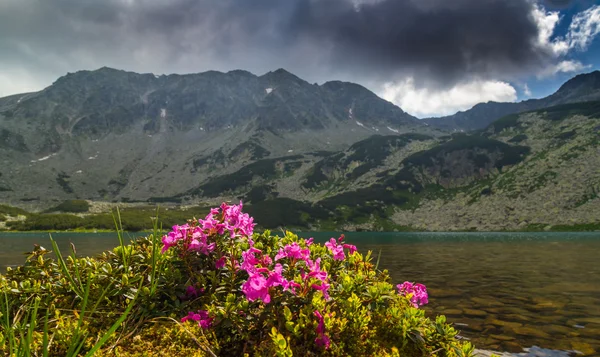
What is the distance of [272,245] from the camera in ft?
21.7

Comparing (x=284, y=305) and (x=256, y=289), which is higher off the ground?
(x=256, y=289)

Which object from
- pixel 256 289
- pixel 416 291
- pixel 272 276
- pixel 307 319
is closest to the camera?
pixel 256 289

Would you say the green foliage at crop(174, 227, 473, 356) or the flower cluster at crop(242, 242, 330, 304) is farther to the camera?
the green foliage at crop(174, 227, 473, 356)

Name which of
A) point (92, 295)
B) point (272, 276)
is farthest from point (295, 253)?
point (92, 295)

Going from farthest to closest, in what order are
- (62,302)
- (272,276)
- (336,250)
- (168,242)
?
(336,250), (168,242), (62,302), (272,276)

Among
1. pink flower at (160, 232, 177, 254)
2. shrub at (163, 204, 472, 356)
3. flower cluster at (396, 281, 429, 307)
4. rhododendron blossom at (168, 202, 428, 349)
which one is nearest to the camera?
shrub at (163, 204, 472, 356)

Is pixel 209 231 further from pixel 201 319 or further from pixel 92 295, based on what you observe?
pixel 92 295

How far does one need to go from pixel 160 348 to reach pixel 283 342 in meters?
1.86

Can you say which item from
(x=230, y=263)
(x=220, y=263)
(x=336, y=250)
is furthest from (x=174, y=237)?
(x=336, y=250)

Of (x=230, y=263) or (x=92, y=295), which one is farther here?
(x=230, y=263)

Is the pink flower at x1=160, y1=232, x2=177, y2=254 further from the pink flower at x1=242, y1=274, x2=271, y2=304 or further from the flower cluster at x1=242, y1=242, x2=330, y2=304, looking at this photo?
the pink flower at x1=242, y1=274, x2=271, y2=304

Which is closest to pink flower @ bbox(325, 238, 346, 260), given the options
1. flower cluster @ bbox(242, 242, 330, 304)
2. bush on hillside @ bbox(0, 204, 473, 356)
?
bush on hillside @ bbox(0, 204, 473, 356)

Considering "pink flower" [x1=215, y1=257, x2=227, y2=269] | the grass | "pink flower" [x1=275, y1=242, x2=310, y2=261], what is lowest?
the grass

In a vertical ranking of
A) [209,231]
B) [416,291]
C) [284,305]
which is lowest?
[416,291]
